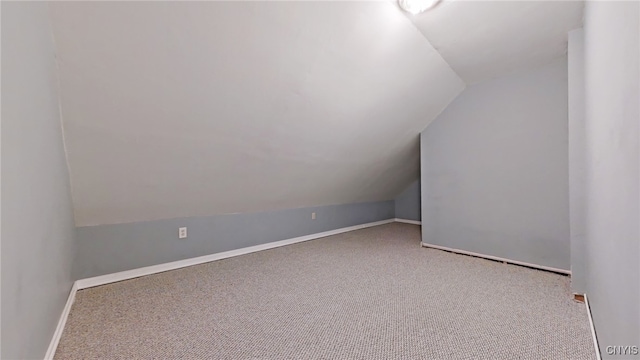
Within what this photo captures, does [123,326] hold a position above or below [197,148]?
below

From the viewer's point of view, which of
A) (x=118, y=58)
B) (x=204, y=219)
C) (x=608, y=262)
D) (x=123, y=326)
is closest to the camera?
(x=608, y=262)

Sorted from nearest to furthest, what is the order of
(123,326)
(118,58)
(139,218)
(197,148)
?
1. (118,58)
2. (123,326)
3. (197,148)
4. (139,218)

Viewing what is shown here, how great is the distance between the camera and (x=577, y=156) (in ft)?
7.03

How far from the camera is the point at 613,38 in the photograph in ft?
3.48

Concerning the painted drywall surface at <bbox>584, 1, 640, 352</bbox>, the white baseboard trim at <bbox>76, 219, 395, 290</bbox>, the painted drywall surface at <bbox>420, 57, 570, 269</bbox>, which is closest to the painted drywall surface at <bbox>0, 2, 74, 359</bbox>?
the white baseboard trim at <bbox>76, 219, 395, 290</bbox>

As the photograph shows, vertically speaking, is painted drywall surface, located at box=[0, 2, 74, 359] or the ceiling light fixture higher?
the ceiling light fixture

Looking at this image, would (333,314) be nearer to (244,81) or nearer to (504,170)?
(244,81)

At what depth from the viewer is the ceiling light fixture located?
1.77 metres

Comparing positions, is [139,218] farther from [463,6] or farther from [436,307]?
[463,6]

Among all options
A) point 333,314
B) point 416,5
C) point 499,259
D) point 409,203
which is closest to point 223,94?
point 416,5

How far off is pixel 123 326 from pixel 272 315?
0.87 m

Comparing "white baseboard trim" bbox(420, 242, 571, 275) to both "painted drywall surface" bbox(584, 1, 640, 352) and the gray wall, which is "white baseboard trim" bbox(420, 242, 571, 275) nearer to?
"painted drywall surface" bbox(584, 1, 640, 352)

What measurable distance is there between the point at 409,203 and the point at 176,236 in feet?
14.0

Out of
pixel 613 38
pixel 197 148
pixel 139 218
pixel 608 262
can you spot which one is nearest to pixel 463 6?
pixel 613 38
